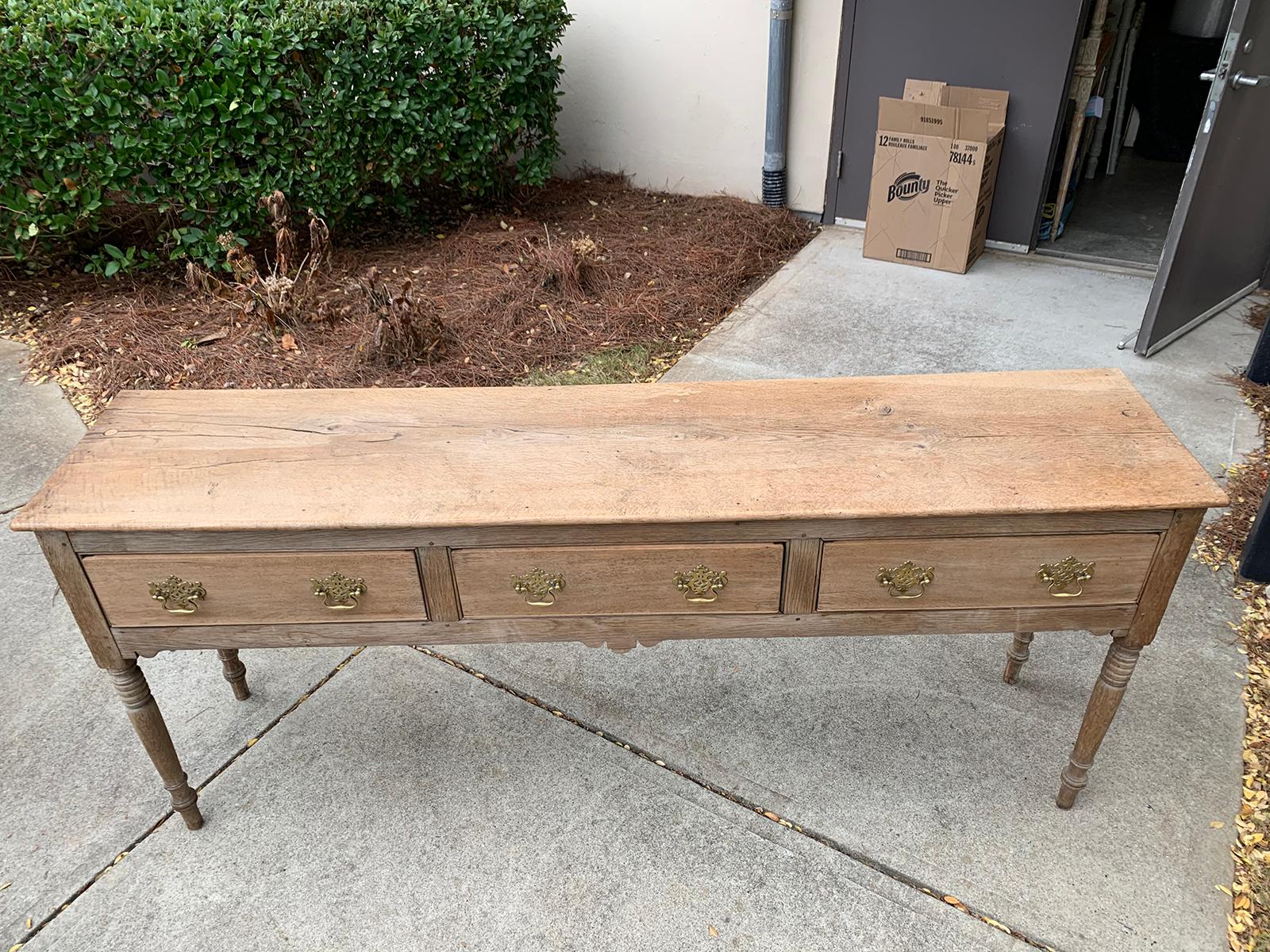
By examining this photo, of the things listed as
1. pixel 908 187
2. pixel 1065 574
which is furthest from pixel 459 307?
pixel 1065 574

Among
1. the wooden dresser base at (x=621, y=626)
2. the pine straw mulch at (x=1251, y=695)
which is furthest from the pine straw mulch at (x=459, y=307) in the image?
the pine straw mulch at (x=1251, y=695)

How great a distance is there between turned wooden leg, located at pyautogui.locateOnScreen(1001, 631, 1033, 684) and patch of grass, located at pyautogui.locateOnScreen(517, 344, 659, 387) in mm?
2161

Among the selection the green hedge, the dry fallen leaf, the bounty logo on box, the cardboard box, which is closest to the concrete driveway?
the dry fallen leaf

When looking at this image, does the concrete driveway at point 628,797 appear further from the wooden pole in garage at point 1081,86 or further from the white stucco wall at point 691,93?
the white stucco wall at point 691,93

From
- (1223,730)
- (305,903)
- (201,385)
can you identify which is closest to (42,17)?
(201,385)

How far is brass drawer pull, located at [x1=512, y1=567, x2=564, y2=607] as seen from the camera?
1.86 meters

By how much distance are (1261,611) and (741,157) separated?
432 cm

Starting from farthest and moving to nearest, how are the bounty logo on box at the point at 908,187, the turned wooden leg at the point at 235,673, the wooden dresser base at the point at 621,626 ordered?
the bounty logo on box at the point at 908,187, the turned wooden leg at the point at 235,673, the wooden dresser base at the point at 621,626

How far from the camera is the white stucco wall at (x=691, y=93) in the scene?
18.4ft

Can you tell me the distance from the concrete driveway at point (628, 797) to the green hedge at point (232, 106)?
2394 millimetres

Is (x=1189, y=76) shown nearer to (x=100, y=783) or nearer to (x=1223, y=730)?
(x=1223, y=730)

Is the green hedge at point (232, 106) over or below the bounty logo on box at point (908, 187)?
over

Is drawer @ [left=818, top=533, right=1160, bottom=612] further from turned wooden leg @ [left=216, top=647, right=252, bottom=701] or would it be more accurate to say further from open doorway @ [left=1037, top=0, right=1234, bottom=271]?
open doorway @ [left=1037, top=0, right=1234, bottom=271]

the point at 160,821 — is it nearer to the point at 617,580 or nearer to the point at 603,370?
the point at 617,580
